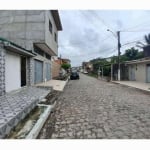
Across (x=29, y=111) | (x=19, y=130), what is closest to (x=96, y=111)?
(x=29, y=111)

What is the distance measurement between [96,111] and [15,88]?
20.9 ft

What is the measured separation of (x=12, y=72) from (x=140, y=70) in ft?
53.5

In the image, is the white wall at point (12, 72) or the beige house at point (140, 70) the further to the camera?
the beige house at point (140, 70)

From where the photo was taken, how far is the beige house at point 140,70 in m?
19.8

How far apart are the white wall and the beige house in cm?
1366

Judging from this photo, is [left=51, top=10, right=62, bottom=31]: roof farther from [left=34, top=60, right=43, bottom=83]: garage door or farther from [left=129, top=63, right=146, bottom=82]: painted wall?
[left=129, top=63, right=146, bottom=82]: painted wall

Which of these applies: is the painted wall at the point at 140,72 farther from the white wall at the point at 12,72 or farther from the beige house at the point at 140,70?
the white wall at the point at 12,72

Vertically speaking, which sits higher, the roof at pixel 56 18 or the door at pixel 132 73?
the roof at pixel 56 18

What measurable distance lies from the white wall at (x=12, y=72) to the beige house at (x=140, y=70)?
538 inches

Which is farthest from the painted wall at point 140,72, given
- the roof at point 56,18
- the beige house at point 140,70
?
the roof at point 56,18

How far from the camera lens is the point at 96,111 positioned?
6660 millimetres

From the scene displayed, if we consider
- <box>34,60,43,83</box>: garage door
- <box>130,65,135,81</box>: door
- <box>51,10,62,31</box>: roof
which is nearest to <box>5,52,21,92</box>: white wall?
<box>34,60,43,83</box>: garage door

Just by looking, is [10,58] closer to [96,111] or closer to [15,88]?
[15,88]

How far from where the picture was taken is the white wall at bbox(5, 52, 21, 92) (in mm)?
9719
